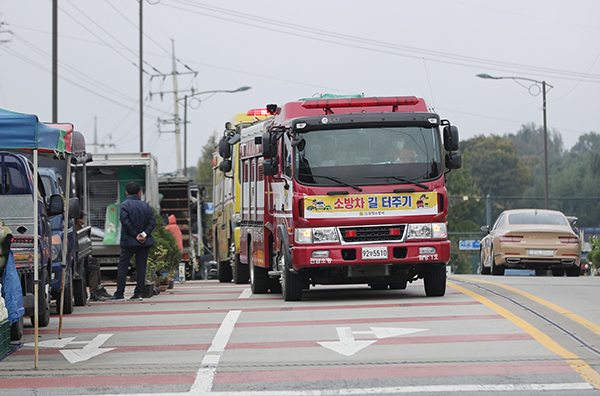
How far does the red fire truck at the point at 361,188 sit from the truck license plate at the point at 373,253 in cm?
1

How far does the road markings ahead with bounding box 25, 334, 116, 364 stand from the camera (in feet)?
29.6

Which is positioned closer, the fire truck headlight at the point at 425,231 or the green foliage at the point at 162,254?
the fire truck headlight at the point at 425,231

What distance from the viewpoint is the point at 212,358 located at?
8.68 meters

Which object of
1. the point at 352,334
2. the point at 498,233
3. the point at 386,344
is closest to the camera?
the point at 386,344

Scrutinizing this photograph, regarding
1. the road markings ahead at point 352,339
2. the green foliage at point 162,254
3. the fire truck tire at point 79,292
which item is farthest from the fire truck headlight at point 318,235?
the green foliage at point 162,254

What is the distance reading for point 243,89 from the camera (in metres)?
54.4

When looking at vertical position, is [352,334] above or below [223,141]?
below

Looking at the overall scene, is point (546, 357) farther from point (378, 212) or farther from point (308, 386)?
point (378, 212)

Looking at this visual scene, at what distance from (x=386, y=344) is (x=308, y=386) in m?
2.16

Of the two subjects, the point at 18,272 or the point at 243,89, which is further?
the point at 243,89

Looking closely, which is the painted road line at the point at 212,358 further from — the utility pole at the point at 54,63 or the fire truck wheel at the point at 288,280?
the utility pole at the point at 54,63

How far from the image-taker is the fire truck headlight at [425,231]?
13.2m

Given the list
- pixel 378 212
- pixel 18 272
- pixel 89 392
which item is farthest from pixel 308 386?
pixel 378 212

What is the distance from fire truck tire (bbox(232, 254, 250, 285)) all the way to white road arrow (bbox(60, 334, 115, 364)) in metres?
9.53
